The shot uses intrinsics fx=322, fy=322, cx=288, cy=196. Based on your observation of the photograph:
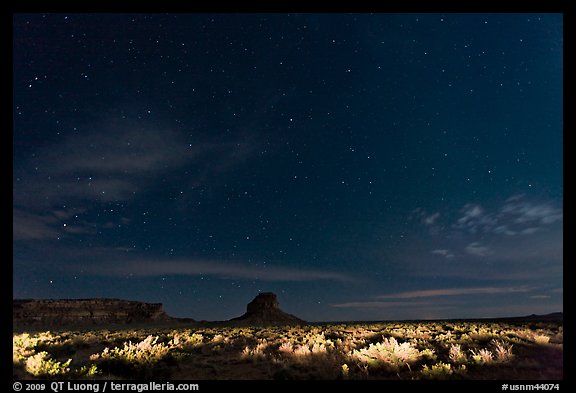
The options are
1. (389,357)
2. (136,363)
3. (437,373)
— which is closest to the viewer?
(437,373)

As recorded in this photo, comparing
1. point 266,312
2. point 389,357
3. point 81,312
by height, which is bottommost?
point 266,312

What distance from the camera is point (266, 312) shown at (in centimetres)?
9888

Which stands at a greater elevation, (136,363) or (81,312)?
(136,363)

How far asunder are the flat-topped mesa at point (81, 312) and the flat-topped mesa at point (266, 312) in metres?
25.1

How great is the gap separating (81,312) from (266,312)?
4928 centimetres

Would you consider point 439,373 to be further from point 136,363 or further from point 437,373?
point 136,363

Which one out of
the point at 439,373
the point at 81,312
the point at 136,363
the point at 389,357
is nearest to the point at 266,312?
the point at 81,312

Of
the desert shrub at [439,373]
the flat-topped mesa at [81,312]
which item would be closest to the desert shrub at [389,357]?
the desert shrub at [439,373]

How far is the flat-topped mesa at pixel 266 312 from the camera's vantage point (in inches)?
3696

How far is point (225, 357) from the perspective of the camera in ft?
39.2

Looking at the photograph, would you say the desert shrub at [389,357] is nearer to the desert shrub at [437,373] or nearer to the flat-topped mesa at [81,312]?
the desert shrub at [437,373]
